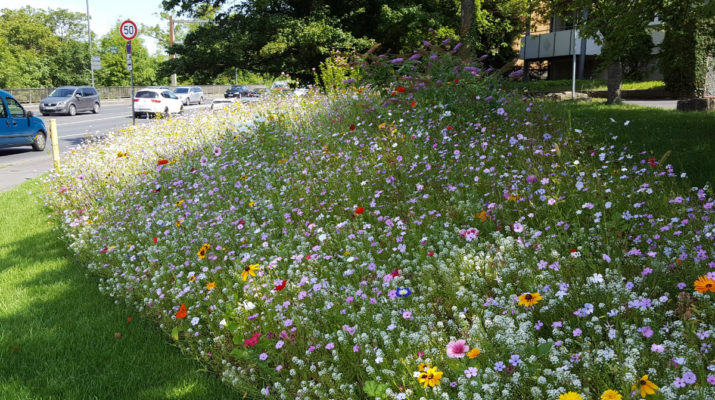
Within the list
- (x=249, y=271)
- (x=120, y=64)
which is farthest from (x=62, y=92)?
(x=120, y=64)

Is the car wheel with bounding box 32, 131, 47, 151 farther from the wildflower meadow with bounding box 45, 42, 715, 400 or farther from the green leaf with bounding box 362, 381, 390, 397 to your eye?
the green leaf with bounding box 362, 381, 390, 397

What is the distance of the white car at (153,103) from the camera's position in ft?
105

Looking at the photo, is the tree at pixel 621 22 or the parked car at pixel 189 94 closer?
the tree at pixel 621 22

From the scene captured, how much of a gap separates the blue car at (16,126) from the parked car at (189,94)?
87.6ft

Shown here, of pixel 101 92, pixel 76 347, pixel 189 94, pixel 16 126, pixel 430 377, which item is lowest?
pixel 76 347

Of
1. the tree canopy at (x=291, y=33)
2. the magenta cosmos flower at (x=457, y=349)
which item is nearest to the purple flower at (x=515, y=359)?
the magenta cosmos flower at (x=457, y=349)

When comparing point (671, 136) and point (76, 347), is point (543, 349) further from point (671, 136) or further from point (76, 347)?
point (671, 136)

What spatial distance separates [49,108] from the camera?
33094 millimetres

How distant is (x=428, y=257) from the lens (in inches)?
149

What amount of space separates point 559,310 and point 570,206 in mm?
1348

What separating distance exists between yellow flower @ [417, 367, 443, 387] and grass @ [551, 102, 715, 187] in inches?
138

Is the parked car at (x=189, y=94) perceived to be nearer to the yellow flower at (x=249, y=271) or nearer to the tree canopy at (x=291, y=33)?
the tree canopy at (x=291, y=33)

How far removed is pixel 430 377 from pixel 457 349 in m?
0.19

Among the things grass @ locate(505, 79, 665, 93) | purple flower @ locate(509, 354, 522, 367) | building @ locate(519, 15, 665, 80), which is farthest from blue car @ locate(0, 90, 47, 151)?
building @ locate(519, 15, 665, 80)
